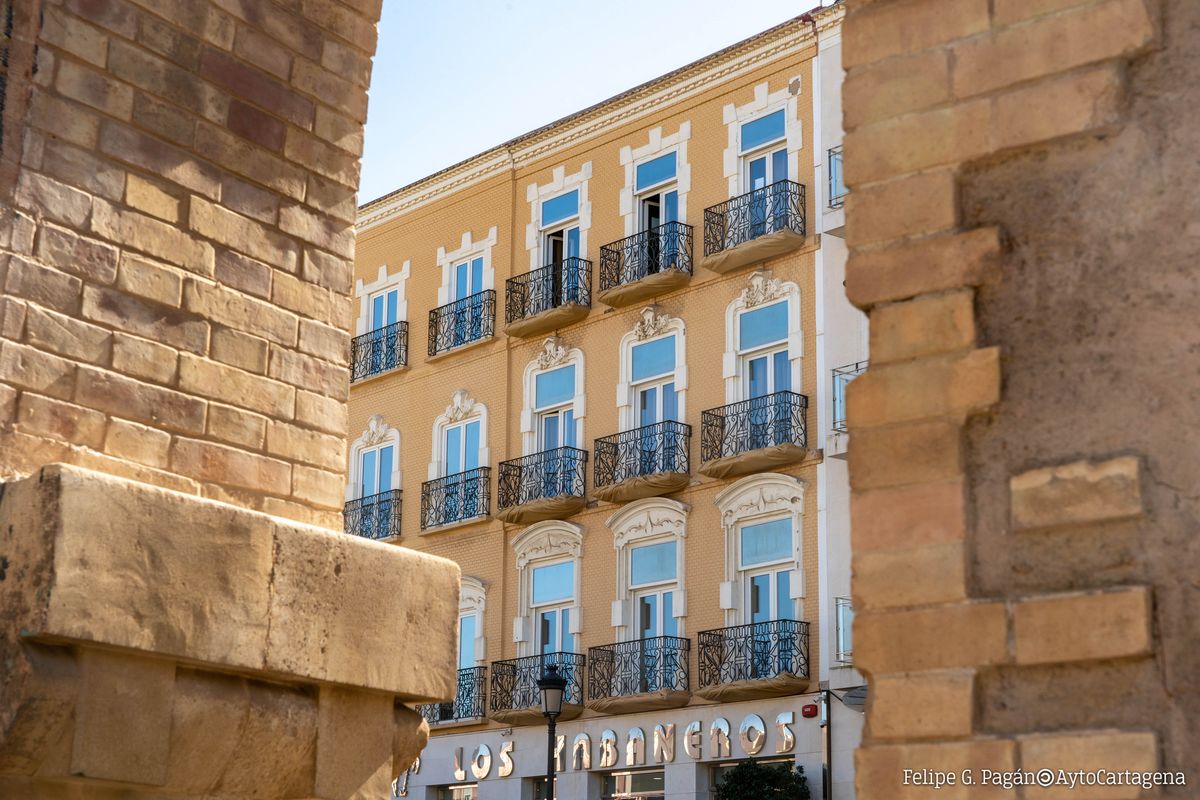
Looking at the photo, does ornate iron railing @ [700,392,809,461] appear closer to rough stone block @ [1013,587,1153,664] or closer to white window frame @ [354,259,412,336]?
white window frame @ [354,259,412,336]

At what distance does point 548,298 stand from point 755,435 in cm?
523

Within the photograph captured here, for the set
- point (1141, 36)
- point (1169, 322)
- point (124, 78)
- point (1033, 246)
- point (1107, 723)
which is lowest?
point (1107, 723)

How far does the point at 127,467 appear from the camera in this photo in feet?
18.9

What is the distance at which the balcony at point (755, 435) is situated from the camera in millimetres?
23969

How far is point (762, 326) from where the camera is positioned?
25.1 metres

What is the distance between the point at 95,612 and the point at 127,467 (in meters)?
0.67

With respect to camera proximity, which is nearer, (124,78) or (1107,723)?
(1107,723)

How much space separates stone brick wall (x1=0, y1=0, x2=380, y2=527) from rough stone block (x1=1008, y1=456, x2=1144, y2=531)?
320 cm

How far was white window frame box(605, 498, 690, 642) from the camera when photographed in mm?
25078

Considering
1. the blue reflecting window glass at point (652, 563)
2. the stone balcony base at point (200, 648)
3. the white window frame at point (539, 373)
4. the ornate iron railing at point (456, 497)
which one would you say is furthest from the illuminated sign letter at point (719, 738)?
the stone balcony base at point (200, 648)

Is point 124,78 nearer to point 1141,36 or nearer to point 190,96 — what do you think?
point 190,96

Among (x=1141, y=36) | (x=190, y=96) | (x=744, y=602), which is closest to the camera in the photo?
(x=1141, y=36)

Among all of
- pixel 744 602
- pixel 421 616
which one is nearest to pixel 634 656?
pixel 744 602

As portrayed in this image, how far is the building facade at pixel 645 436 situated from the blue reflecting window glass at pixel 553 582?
0.13 feet
